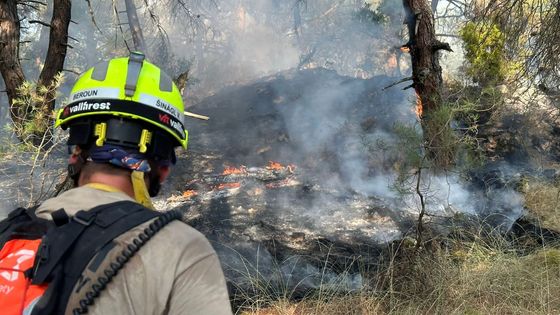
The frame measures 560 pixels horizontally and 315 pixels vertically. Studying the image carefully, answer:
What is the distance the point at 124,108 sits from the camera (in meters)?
1.44

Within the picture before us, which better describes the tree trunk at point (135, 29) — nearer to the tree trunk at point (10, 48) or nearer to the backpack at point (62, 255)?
the tree trunk at point (10, 48)

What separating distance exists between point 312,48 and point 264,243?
24.5 metres

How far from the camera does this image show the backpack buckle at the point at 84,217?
1.20m

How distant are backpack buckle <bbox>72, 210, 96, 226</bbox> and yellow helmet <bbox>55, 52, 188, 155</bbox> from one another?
263 mm

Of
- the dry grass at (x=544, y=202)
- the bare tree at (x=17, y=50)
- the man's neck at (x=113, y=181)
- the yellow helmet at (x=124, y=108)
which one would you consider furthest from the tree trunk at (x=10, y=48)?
the dry grass at (x=544, y=202)

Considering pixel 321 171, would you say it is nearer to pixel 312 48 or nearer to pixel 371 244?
pixel 371 244

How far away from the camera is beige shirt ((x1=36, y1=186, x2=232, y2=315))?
1.16 meters

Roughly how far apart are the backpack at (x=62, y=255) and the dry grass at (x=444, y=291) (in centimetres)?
303

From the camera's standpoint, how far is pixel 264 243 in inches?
272

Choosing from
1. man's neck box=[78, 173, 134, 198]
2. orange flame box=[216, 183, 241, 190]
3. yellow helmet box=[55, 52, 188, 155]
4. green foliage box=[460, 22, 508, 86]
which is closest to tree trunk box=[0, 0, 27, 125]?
yellow helmet box=[55, 52, 188, 155]

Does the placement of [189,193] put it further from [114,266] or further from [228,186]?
[114,266]

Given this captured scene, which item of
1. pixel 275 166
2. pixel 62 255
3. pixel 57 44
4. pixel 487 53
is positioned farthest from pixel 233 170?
pixel 62 255

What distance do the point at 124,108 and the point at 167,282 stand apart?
1.81ft

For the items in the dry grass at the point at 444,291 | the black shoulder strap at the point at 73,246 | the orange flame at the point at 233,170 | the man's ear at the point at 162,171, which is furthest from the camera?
the orange flame at the point at 233,170
